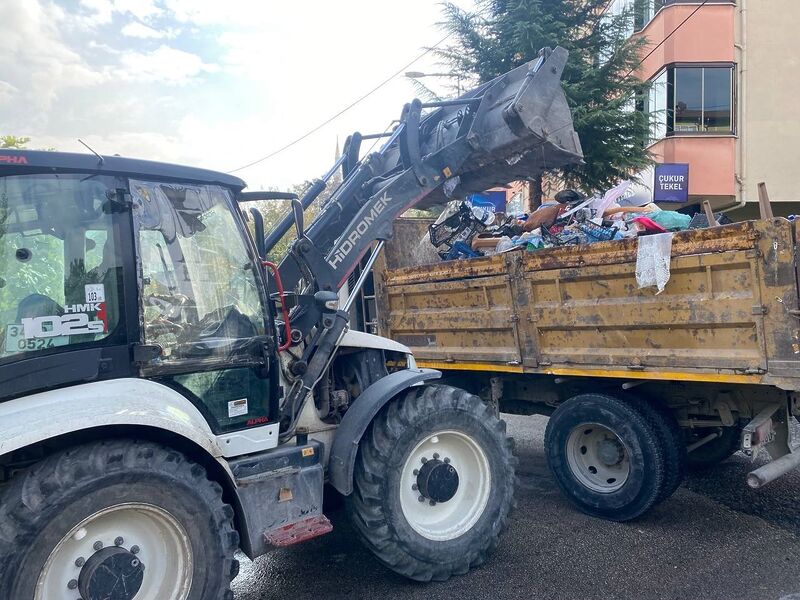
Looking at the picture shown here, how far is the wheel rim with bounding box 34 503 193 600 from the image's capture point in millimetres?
2555

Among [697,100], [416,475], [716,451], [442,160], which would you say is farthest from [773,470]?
[697,100]

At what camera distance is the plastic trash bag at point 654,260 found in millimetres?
4082

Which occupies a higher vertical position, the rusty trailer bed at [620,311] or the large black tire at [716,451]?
the rusty trailer bed at [620,311]

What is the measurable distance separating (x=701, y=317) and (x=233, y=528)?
300cm

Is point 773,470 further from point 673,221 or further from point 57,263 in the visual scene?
point 57,263

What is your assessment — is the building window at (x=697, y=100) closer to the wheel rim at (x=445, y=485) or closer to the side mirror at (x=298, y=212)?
the wheel rim at (x=445, y=485)

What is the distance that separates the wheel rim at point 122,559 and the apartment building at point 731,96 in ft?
48.7

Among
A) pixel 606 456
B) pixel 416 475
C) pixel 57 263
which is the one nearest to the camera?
pixel 57 263

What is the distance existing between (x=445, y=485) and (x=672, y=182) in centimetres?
1322

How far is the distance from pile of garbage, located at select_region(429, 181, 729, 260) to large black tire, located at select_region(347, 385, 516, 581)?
182 centimetres

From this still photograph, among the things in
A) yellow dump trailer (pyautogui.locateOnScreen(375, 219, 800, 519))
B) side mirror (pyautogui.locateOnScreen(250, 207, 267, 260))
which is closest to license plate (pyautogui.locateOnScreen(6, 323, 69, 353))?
side mirror (pyautogui.locateOnScreen(250, 207, 267, 260))

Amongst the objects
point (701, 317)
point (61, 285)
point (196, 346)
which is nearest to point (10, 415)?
point (61, 285)

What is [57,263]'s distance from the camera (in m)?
2.78

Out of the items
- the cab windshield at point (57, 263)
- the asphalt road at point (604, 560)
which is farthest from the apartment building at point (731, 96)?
the cab windshield at point (57, 263)
